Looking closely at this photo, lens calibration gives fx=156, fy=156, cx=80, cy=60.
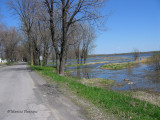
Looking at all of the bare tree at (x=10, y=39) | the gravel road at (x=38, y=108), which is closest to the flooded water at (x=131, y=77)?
the gravel road at (x=38, y=108)

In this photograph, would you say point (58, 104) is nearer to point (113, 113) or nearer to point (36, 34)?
point (113, 113)

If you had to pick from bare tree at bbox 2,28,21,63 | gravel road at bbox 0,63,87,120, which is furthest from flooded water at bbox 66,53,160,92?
bare tree at bbox 2,28,21,63

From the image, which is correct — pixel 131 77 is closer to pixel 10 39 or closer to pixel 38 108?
pixel 38 108

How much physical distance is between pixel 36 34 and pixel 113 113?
31.9m

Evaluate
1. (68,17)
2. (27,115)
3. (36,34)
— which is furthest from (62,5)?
(36,34)

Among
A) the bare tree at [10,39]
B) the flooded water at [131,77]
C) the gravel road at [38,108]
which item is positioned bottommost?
the flooded water at [131,77]

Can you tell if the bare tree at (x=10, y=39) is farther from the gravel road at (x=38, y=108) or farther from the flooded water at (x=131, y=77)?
the gravel road at (x=38, y=108)

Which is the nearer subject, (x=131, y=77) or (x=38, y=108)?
(x=38, y=108)

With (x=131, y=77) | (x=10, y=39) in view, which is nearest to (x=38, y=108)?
(x=131, y=77)

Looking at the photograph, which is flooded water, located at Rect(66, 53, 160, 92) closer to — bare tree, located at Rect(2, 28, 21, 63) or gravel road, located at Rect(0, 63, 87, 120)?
gravel road, located at Rect(0, 63, 87, 120)

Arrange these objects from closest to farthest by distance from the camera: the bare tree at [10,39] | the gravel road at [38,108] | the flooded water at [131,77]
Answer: the gravel road at [38,108]
the flooded water at [131,77]
the bare tree at [10,39]

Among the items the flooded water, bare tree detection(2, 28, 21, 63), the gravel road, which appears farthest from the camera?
bare tree detection(2, 28, 21, 63)

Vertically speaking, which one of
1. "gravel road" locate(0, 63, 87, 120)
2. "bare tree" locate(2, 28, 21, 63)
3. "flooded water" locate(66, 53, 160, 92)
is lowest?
"flooded water" locate(66, 53, 160, 92)

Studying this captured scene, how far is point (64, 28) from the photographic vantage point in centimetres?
1546
